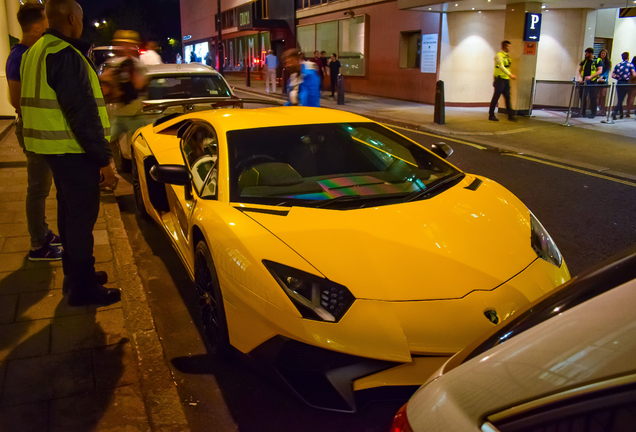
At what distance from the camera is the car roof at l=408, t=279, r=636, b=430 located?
97cm

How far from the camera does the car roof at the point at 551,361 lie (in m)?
0.97

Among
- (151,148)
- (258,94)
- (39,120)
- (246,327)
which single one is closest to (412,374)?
(246,327)

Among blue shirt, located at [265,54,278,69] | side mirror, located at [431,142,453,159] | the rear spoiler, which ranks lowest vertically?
side mirror, located at [431,142,453,159]

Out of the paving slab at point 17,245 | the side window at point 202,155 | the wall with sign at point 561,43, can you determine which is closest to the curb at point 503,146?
the wall with sign at point 561,43

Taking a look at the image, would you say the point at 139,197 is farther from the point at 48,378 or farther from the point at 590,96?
the point at 590,96

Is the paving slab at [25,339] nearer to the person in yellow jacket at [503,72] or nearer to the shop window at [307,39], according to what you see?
the person in yellow jacket at [503,72]

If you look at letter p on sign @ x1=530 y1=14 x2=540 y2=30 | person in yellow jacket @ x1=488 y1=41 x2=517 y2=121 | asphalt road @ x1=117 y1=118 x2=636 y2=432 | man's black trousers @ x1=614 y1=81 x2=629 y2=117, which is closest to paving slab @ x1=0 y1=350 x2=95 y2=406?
asphalt road @ x1=117 y1=118 x2=636 y2=432

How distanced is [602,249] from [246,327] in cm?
363

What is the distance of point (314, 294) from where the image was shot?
2.49 meters

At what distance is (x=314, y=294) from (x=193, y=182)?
1.70 m

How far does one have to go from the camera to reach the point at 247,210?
317 centimetres

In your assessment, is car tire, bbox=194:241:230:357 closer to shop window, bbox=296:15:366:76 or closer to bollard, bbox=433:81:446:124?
bollard, bbox=433:81:446:124

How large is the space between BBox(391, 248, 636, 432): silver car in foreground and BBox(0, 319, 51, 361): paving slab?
104 inches

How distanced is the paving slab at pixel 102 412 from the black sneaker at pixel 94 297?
3.57 feet
